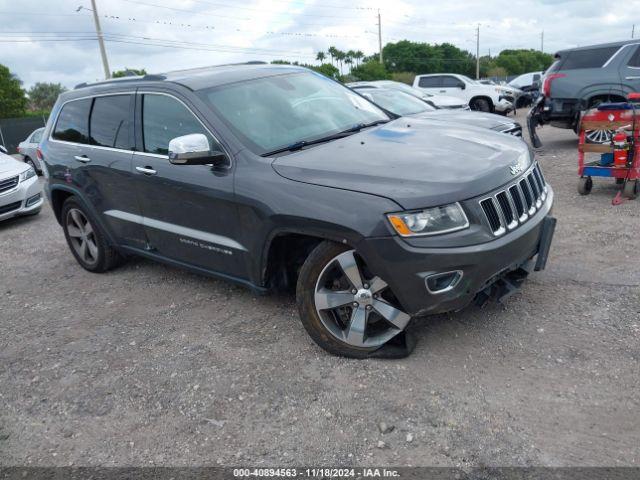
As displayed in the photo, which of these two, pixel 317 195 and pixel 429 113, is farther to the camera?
pixel 429 113

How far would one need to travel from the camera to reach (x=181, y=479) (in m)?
2.63

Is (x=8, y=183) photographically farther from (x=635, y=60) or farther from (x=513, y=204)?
(x=635, y=60)

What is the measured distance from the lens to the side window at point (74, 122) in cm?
514

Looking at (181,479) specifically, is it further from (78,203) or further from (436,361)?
(78,203)

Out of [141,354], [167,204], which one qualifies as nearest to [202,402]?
[141,354]

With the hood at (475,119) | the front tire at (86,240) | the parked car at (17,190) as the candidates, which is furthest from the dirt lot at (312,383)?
the parked car at (17,190)

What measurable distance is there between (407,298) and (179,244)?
1945 mm

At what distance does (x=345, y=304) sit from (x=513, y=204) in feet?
3.80

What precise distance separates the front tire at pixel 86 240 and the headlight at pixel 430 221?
3285mm

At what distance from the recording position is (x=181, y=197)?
404 centimetres

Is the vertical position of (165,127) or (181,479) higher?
(165,127)

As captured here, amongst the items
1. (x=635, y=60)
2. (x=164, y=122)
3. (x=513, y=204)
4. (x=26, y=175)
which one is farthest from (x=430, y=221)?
(x=635, y=60)

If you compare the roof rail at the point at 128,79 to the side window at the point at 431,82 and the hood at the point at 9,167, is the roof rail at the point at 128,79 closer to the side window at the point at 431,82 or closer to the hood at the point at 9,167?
the hood at the point at 9,167

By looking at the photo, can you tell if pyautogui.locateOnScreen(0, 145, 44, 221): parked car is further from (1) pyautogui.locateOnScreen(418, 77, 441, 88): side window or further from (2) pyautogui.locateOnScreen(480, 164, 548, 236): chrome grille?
(1) pyautogui.locateOnScreen(418, 77, 441, 88): side window
